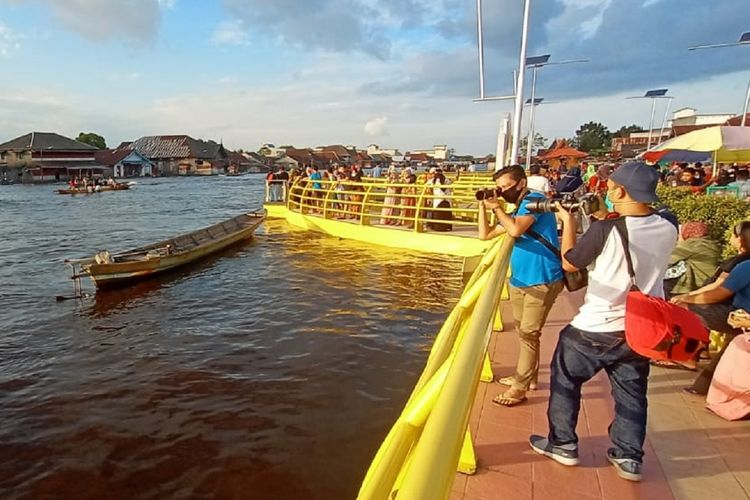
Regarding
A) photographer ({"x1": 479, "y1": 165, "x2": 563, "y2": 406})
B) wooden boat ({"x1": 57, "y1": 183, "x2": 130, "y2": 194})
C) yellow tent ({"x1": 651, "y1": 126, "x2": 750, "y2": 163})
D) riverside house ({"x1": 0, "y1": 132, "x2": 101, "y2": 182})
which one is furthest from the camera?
riverside house ({"x1": 0, "y1": 132, "x2": 101, "y2": 182})

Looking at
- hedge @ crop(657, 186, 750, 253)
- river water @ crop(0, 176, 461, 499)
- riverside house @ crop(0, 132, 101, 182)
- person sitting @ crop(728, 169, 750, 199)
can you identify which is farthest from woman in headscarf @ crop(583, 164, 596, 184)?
riverside house @ crop(0, 132, 101, 182)

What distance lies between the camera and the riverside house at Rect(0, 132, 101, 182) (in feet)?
193

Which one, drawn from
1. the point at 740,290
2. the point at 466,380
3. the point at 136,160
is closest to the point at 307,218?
the point at 740,290

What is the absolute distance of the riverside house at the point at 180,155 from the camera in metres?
79.0

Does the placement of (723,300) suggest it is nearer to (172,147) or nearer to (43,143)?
(43,143)

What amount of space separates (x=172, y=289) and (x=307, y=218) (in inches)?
235

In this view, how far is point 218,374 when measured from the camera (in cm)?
581

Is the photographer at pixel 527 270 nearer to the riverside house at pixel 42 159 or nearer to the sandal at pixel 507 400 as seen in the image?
the sandal at pixel 507 400

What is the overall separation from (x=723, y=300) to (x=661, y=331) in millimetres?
2016

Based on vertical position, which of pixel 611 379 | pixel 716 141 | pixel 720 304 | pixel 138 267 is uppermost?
pixel 716 141

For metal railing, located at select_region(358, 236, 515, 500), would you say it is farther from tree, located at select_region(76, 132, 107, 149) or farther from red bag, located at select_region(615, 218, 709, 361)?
tree, located at select_region(76, 132, 107, 149)

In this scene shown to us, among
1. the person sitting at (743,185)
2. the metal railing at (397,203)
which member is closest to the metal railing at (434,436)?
the metal railing at (397,203)

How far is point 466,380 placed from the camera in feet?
4.55

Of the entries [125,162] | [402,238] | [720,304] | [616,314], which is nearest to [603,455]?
[616,314]
